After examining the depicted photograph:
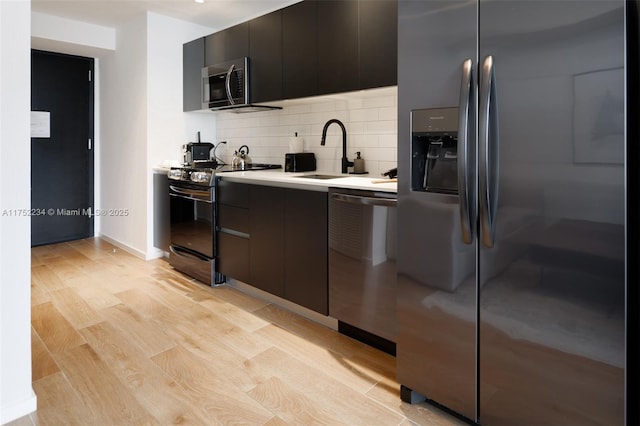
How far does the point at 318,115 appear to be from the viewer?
135 inches

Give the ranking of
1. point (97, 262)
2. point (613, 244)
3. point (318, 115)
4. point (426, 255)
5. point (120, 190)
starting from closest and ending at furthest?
point (613, 244) < point (426, 255) < point (318, 115) < point (97, 262) < point (120, 190)

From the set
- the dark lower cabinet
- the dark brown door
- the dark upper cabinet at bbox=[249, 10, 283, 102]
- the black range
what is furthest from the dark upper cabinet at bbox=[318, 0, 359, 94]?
the dark brown door

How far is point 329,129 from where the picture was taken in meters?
3.35

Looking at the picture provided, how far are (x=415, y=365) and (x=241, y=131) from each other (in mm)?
3154

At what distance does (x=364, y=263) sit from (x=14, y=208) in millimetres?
1559

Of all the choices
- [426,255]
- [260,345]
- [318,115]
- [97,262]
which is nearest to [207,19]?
[318,115]

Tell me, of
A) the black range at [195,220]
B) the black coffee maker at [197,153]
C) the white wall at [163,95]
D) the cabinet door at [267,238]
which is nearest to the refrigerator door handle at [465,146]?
the cabinet door at [267,238]

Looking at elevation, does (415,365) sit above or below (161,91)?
below

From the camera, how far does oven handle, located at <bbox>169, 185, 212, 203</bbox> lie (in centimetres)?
331

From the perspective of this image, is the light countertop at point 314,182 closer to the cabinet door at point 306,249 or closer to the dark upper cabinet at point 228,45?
the cabinet door at point 306,249

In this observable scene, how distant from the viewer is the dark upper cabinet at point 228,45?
138 inches

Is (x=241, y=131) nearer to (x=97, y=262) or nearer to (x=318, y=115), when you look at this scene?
(x=318, y=115)

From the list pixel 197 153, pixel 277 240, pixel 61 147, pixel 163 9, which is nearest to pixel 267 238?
pixel 277 240

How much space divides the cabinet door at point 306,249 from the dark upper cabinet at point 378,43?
0.77 m
